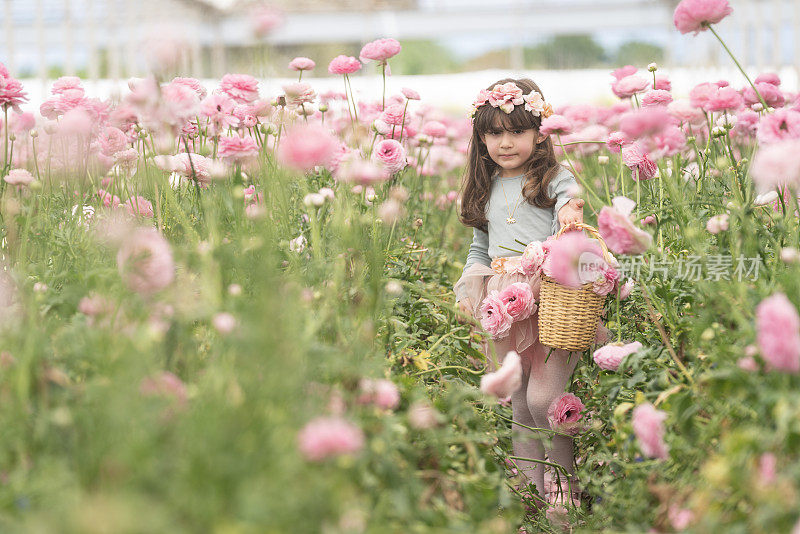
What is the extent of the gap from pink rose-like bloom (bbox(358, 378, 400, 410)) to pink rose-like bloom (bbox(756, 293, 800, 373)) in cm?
54

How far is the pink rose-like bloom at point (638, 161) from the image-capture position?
1.95m

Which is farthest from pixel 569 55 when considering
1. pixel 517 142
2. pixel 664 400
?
pixel 664 400

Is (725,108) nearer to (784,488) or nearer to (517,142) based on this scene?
(517,142)

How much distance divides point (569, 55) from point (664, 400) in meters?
9.34

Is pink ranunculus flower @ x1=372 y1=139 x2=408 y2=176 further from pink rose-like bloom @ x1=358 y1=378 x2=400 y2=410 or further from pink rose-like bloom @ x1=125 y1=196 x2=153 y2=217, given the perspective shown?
pink rose-like bloom @ x1=358 y1=378 x2=400 y2=410

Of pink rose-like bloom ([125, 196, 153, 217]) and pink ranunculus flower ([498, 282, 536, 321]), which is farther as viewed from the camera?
pink rose-like bloom ([125, 196, 153, 217])

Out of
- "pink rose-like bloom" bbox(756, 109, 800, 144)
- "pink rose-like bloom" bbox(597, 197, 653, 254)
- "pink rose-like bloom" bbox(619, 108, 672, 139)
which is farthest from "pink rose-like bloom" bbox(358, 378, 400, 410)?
"pink rose-like bloom" bbox(756, 109, 800, 144)

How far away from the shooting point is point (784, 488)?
938mm

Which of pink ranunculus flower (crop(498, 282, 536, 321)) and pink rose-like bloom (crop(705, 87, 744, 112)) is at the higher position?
pink rose-like bloom (crop(705, 87, 744, 112))

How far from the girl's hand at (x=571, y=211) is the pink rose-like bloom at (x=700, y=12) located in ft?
1.63

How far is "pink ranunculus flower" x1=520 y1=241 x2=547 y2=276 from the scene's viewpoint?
1.84 meters

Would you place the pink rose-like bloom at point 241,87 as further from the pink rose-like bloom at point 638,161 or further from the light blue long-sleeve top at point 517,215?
the pink rose-like bloom at point 638,161

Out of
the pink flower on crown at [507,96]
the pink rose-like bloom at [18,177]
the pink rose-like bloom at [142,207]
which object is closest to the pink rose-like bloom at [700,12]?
the pink flower on crown at [507,96]

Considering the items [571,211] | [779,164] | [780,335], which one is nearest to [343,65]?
[571,211]
